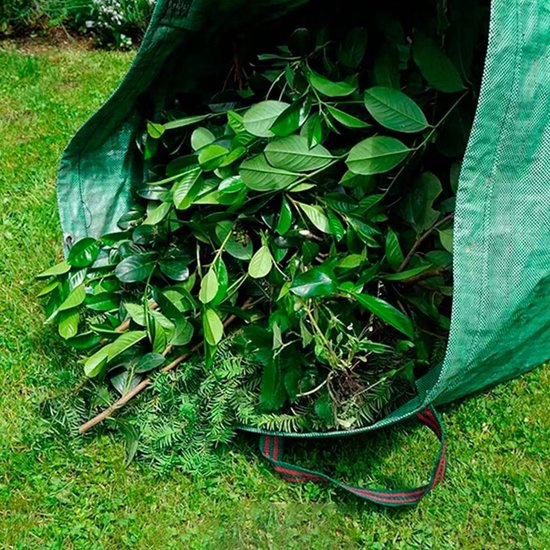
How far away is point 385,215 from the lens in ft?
6.04

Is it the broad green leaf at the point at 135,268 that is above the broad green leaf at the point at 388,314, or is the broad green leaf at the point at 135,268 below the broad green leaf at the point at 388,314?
above

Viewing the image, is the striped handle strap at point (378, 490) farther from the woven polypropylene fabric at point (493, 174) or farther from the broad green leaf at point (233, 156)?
the broad green leaf at point (233, 156)

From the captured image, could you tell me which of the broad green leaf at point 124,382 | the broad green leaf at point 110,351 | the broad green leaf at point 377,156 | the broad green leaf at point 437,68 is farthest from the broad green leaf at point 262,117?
the broad green leaf at point 124,382

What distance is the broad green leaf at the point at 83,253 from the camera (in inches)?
74.7

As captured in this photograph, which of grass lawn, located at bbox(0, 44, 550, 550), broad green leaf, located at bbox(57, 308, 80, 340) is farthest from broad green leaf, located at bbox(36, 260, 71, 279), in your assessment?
grass lawn, located at bbox(0, 44, 550, 550)

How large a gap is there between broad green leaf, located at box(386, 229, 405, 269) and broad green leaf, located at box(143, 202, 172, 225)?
21.3 inches

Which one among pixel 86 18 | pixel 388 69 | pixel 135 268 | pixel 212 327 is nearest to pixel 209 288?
pixel 212 327

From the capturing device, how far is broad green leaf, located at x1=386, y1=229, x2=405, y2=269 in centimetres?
172

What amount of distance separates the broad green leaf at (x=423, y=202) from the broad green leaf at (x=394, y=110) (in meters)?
0.14

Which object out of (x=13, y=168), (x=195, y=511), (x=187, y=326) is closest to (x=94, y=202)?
(x=187, y=326)

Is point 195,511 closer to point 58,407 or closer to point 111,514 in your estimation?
point 111,514

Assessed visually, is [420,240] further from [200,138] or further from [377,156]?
[200,138]

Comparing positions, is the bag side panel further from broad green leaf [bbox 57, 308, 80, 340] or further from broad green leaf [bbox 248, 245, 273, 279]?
broad green leaf [bbox 57, 308, 80, 340]

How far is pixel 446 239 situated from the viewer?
166cm
